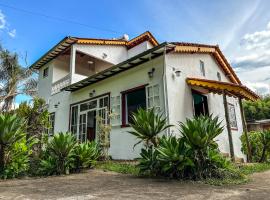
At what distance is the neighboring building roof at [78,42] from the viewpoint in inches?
516

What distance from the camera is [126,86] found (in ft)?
33.0

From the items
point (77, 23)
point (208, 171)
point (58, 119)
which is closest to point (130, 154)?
point (208, 171)

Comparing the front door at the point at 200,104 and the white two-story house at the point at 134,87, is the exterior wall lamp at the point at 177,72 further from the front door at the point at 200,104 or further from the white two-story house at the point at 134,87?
the front door at the point at 200,104

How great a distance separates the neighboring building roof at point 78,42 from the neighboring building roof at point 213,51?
16.1 feet

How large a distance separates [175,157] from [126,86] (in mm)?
5527

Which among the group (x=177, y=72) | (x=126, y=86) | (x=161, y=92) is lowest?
(x=161, y=92)

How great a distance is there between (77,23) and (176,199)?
49.5 feet

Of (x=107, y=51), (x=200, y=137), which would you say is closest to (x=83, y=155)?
(x=200, y=137)

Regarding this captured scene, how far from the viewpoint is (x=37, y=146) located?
7902 millimetres

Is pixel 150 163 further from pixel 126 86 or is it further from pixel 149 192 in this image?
pixel 126 86

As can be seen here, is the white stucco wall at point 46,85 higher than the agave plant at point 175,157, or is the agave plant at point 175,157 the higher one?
the white stucco wall at point 46,85

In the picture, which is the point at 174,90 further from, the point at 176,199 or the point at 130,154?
the point at 176,199

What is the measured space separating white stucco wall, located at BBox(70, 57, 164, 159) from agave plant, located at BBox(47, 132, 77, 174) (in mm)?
3053

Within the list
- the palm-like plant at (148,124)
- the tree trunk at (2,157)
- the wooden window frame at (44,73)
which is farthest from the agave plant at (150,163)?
the wooden window frame at (44,73)
